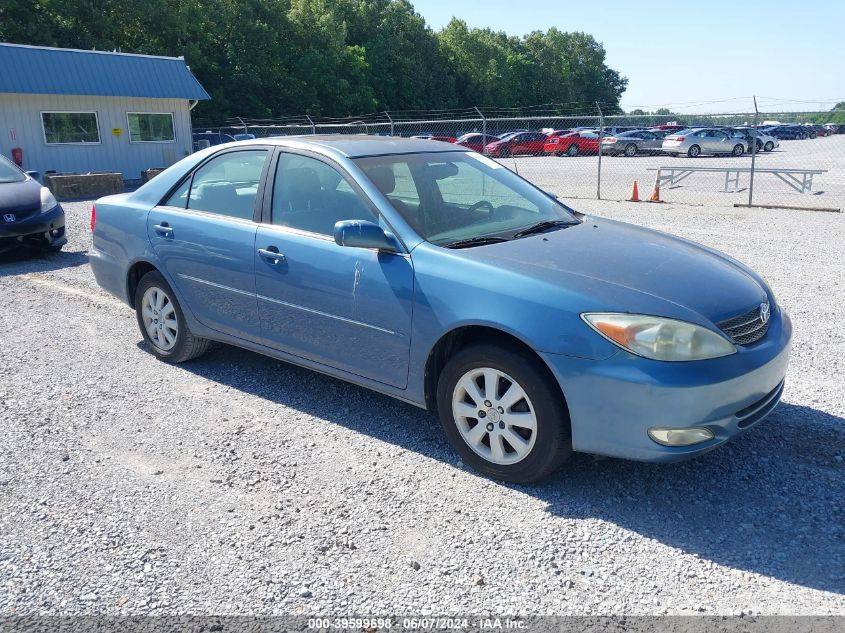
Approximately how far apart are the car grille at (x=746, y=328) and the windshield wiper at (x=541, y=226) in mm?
1231

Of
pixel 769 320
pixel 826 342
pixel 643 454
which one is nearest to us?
pixel 643 454

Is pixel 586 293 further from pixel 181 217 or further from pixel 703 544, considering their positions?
pixel 181 217

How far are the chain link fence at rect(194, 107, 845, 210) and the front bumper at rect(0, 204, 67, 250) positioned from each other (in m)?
9.92

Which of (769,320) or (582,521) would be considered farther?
(769,320)

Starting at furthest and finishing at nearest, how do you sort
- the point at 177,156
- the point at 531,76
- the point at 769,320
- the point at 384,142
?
1. the point at 531,76
2. the point at 177,156
3. the point at 384,142
4. the point at 769,320

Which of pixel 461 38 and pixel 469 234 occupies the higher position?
pixel 461 38

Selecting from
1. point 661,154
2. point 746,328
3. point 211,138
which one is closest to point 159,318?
point 746,328

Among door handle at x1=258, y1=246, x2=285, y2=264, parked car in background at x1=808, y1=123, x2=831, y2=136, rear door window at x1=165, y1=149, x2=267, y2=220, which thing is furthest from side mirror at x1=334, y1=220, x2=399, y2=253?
parked car in background at x1=808, y1=123, x2=831, y2=136

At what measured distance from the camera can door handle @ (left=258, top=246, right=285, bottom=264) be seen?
429 cm

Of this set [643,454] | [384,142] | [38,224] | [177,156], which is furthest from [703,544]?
[177,156]

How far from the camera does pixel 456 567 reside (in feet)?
9.73

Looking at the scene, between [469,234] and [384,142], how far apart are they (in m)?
1.13

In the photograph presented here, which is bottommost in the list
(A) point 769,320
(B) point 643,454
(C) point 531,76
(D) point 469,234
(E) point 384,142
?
(B) point 643,454

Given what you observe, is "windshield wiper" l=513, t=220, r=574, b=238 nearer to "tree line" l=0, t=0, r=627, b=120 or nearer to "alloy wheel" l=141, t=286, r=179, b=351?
"alloy wheel" l=141, t=286, r=179, b=351
